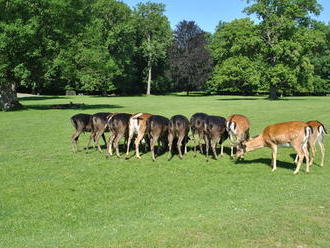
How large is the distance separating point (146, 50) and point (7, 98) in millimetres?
54147

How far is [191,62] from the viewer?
89062 mm

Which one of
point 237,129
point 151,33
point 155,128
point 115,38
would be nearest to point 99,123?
point 155,128

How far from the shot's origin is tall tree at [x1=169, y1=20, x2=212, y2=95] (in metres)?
89.5

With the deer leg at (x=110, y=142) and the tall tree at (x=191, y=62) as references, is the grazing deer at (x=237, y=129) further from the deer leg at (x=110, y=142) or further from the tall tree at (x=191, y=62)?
the tall tree at (x=191, y=62)

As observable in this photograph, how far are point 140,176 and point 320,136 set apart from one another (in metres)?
6.41

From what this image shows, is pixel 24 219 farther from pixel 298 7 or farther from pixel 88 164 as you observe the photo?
pixel 298 7

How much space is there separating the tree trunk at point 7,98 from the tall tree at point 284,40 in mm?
40252

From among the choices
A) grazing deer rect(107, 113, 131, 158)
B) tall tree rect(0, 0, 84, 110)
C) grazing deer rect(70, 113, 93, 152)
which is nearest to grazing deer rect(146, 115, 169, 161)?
grazing deer rect(107, 113, 131, 158)

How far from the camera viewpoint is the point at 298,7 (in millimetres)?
67562

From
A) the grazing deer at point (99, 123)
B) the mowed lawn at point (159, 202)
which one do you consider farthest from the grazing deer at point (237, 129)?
the grazing deer at point (99, 123)

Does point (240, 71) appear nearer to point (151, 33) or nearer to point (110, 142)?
point (151, 33)

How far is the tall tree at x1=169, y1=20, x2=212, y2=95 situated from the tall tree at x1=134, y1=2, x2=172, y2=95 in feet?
10.0

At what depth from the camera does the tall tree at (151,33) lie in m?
90.0

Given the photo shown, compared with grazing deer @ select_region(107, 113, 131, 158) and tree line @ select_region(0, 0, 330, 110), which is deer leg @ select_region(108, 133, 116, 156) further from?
tree line @ select_region(0, 0, 330, 110)
